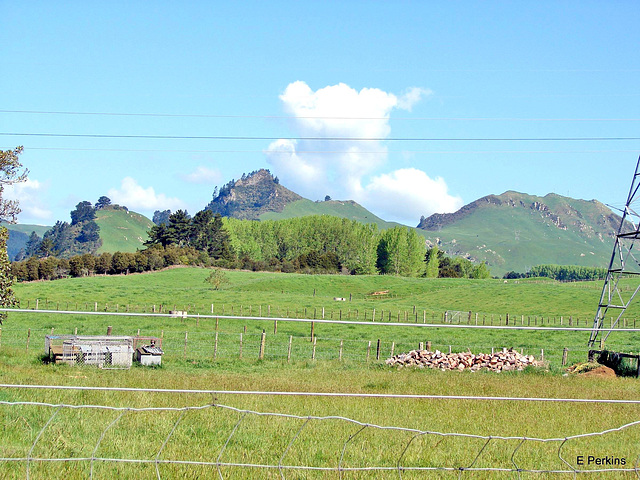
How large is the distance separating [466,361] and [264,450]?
68.3ft

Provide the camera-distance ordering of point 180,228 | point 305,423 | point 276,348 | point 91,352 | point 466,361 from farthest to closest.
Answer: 1. point 180,228
2. point 276,348
3. point 466,361
4. point 91,352
5. point 305,423

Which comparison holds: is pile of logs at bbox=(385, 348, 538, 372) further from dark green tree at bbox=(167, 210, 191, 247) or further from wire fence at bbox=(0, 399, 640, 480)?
dark green tree at bbox=(167, 210, 191, 247)

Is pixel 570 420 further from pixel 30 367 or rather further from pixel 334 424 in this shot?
pixel 30 367

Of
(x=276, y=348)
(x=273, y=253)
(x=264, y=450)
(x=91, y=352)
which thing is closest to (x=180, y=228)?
(x=273, y=253)

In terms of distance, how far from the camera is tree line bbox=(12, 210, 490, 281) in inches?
5162

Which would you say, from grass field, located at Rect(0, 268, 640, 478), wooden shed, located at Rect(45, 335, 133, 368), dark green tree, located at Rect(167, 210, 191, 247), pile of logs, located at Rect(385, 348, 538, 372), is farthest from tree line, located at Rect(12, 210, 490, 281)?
pile of logs, located at Rect(385, 348, 538, 372)

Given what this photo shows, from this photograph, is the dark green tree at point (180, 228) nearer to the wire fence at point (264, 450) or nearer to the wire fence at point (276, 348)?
the wire fence at point (276, 348)

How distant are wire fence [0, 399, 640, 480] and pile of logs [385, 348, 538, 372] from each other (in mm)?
16572

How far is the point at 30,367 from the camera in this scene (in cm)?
2275

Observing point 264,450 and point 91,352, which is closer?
point 264,450

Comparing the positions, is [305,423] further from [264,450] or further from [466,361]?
[466,361]

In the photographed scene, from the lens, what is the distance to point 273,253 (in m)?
194

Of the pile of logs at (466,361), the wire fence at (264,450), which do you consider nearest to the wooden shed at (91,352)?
the pile of logs at (466,361)

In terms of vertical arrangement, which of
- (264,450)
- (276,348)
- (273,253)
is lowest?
(276,348)
